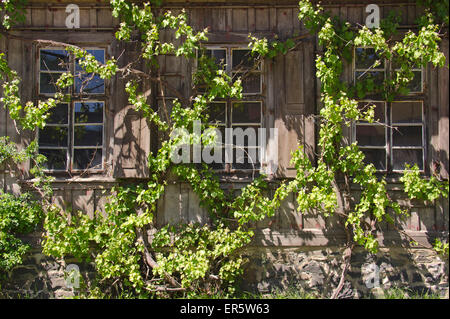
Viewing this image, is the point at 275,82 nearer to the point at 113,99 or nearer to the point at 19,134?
the point at 113,99

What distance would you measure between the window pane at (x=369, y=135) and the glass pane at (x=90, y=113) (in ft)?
11.4

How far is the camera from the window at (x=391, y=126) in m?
5.68

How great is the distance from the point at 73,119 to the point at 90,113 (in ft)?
0.80

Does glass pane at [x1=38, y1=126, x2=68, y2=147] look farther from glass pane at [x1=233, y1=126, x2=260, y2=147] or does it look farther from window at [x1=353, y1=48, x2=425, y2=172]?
window at [x1=353, y1=48, x2=425, y2=172]

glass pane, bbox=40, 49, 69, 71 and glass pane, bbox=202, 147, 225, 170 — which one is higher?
glass pane, bbox=40, 49, 69, 71

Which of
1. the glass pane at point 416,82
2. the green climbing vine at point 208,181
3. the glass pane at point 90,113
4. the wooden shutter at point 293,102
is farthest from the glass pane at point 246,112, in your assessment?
the glass pane at point 416,82

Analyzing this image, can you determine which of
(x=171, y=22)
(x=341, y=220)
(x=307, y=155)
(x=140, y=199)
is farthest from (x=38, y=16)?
(x=341, y=220)

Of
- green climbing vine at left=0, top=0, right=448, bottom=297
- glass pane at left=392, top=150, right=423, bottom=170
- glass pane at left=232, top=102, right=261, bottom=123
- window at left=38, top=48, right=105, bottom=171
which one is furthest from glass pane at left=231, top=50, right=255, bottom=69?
glass pane at left=392, top=150, right=423, bottom=170

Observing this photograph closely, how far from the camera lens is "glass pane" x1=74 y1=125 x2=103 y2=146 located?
5750 mm

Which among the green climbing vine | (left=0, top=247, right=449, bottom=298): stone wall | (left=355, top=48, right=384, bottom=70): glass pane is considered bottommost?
(left=0, top=247, right=449, bottom=298): stone wall

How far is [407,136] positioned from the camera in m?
5.72

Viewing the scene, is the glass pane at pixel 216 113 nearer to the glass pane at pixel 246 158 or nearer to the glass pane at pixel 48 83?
the glass pane at pixel 246 158

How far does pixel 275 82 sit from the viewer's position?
5637mm

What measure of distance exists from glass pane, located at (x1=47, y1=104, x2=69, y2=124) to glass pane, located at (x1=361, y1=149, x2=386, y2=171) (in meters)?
4.05
